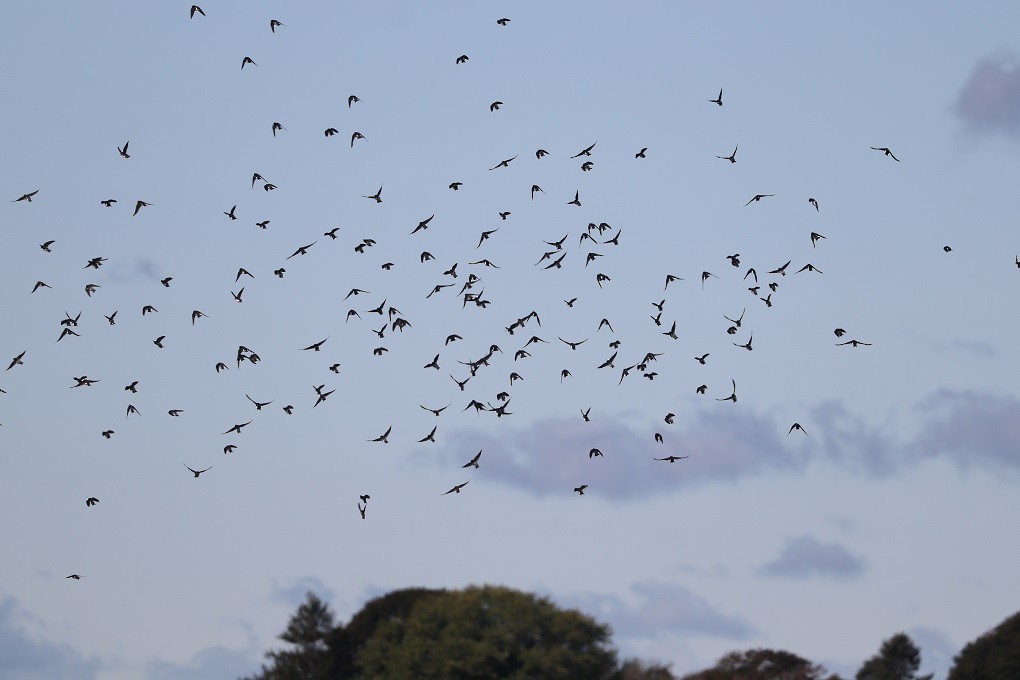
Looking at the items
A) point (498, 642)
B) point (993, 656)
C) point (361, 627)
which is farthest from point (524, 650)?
point (993, 656)

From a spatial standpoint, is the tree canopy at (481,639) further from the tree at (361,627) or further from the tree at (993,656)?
the tree at (993,656)

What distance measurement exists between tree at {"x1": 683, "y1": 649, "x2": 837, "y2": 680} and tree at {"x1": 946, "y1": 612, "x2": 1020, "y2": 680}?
9.13 metres

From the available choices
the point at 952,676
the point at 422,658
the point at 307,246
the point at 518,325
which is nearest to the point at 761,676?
the point at 952,676

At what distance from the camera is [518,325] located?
78875mm

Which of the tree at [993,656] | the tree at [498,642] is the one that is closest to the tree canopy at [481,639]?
the tree at [498,642]

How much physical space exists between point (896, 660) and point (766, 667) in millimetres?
10674

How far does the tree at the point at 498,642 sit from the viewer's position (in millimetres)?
92938

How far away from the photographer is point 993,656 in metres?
88.9

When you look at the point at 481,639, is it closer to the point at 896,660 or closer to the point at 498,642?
the point at 498,642

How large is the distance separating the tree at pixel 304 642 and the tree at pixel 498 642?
15.5m

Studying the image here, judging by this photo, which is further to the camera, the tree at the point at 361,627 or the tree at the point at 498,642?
the tree at the point at 361,627

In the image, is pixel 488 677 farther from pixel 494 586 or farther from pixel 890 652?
pixel 890 652

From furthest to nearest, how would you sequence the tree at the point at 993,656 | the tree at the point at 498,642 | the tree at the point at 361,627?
the tree at the point at 361,627 < the tree at the point at 498,642 < the tree at the point at 993,656

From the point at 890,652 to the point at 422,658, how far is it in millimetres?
29688
